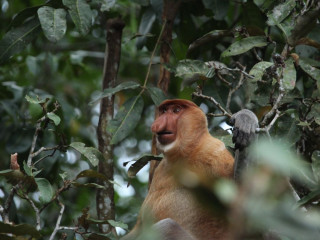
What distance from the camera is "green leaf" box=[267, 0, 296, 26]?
3398mm

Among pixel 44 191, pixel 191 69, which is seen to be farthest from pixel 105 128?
pixel 44 191

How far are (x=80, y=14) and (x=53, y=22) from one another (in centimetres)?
21

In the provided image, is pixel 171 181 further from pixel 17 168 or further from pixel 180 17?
pixel 180 17

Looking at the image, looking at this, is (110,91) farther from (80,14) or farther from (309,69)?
(309,69)

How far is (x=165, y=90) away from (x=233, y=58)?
59cm

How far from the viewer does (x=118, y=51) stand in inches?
160

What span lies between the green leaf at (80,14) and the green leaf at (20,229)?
160cm

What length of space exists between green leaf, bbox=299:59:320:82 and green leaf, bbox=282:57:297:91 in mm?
281

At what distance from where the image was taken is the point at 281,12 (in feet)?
11.3

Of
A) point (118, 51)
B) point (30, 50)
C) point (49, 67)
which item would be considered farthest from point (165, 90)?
point (30, 50)

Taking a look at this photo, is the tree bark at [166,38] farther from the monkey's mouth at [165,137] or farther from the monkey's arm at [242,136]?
the monkey's arm at [242,136]

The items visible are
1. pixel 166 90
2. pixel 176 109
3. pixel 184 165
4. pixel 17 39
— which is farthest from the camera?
pixel 166 90

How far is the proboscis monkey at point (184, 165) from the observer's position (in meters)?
2.99

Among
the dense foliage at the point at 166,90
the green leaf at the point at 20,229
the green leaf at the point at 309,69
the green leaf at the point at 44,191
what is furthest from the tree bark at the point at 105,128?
the green leaf at the point at 309,69
